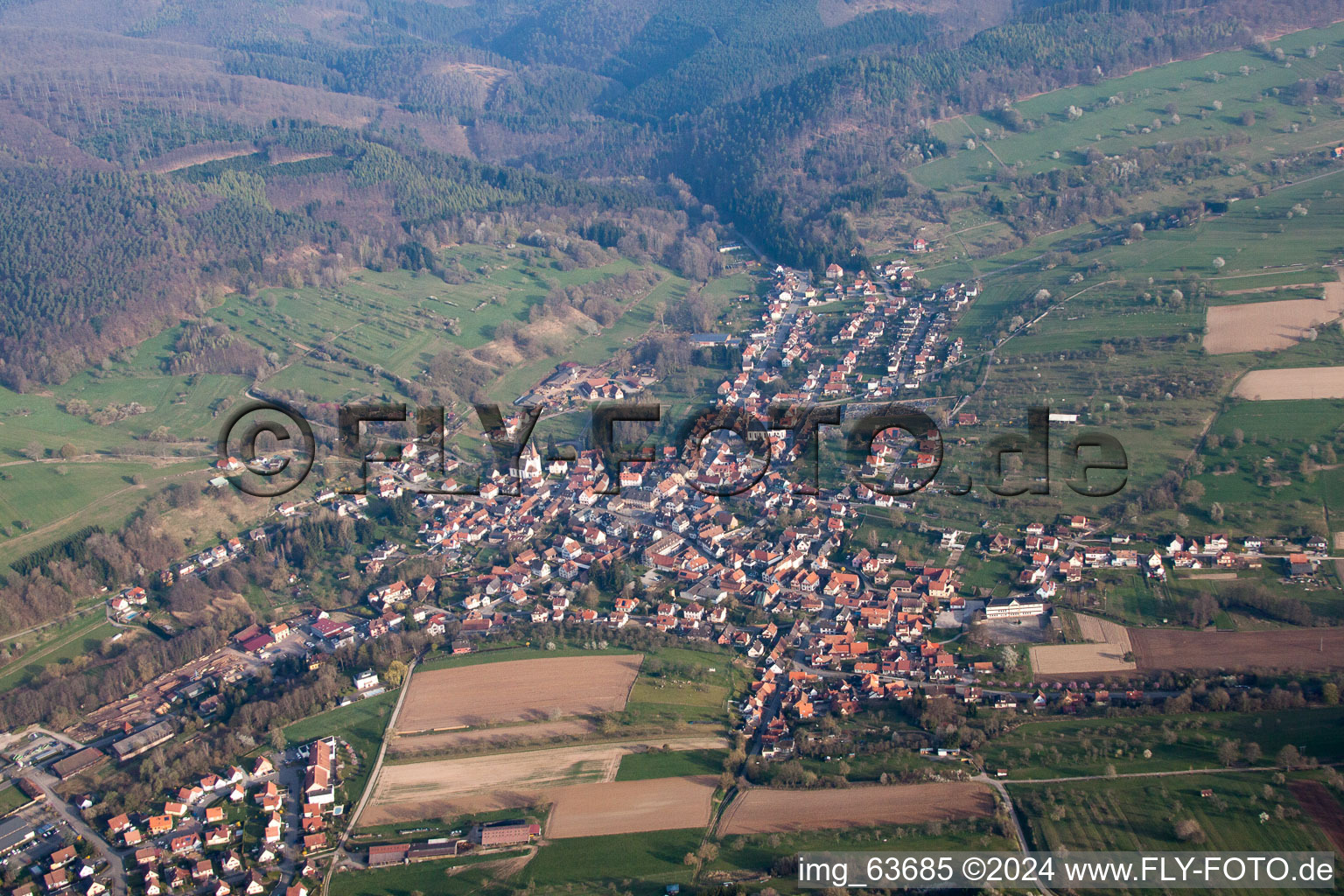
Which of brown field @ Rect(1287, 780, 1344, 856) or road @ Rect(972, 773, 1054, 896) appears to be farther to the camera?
brown field @ Rect(1287, 780, 1344, 856)

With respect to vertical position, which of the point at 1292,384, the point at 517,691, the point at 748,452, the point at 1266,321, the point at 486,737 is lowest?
the point at 486,737

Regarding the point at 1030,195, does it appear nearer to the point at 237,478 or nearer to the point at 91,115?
the point at 237,478

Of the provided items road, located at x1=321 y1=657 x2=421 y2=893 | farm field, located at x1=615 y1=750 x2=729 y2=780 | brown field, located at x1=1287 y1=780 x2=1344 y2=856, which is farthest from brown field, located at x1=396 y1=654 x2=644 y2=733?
brown field, located at x1=1287 y1=780 x2=1344 y2=856

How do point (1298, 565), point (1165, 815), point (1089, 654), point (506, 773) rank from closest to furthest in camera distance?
point (1165, 815)
point (506, 773)
point (1089, 654)
point (1298, 565)

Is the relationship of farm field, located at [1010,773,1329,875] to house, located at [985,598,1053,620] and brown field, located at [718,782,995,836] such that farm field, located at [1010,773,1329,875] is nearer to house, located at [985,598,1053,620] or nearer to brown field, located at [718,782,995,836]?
Result: brown field, located at [718,782,995,836]

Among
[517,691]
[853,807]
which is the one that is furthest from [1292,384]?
[517,691]

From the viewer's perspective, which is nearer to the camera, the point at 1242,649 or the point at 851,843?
the point at 851,843

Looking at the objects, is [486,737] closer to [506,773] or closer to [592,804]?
[506,773]
